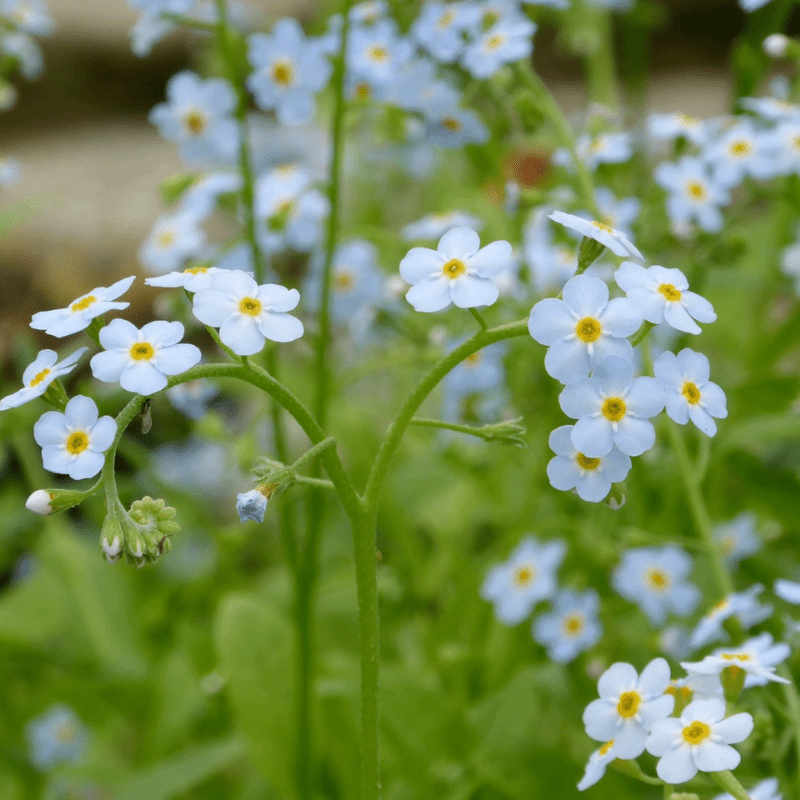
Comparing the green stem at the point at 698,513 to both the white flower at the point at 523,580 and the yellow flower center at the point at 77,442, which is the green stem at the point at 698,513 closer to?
the white flower at the point at 523,580

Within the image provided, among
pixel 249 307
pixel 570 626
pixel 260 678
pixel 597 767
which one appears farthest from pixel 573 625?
pixel 249 307

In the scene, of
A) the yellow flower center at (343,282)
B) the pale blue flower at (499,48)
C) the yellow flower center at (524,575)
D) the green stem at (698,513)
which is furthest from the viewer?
the yellow flower center at (343,282)

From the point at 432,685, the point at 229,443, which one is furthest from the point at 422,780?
the point at 229,443

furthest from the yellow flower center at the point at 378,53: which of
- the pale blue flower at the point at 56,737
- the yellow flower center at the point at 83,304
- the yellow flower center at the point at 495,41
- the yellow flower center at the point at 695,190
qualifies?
the pale blue flower at the point at 56,737

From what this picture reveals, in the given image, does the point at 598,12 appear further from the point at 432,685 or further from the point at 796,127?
the point at 432,685

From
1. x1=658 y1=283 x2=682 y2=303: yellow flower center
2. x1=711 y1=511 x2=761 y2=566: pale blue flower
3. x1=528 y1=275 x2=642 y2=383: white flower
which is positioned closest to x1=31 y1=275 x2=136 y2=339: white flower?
x1=528 y1=275 x2=642 y2=383: white flower

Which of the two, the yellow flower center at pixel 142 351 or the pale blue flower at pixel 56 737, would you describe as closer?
the yellow flower center at pixel 142 351

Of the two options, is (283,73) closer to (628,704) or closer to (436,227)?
(436,227)
